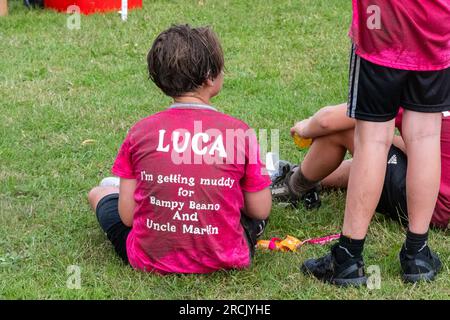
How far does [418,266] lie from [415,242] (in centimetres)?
9

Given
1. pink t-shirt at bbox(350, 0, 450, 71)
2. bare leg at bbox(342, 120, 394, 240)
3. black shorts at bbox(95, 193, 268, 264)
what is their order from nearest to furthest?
1. pink t-shirt at bbox(350, 0, 450, 71)
2. bare leg at bbox(342, 120, 394, 240)
3. black shorts at bbox(95, 193, 268, 264)

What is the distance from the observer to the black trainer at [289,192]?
4.14 metres

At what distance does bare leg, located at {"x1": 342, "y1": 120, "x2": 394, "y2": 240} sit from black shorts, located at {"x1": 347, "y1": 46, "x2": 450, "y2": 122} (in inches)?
2.0

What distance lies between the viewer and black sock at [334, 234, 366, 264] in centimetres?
322

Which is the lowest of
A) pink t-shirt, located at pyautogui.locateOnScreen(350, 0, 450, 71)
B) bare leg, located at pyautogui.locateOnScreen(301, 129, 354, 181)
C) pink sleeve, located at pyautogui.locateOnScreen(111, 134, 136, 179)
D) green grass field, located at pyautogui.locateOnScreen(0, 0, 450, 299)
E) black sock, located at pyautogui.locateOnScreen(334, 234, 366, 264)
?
green grass field, located at pyautogui.locateOnScreen(0, 0, 450, 299)

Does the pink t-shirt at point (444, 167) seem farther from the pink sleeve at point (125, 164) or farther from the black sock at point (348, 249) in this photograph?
the pink sleeve at point (125, 164)

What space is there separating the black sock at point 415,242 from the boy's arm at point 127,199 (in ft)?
3.48

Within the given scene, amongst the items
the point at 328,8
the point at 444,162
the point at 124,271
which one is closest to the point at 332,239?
the point at 444,162

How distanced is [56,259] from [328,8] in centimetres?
530

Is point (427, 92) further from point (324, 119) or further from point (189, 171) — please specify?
point (189, 171)

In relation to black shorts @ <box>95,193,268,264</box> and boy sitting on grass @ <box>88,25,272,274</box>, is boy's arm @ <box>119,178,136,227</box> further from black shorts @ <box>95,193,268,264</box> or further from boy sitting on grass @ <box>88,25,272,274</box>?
black shorts @ <box>95,193,268,264</box>

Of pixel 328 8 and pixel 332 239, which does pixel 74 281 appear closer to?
pixel 332 239

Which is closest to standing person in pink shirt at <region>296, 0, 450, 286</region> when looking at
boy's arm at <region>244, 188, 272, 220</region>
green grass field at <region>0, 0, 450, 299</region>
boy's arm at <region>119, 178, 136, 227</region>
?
green grass field at <region>0, 0, 450, 299</region>

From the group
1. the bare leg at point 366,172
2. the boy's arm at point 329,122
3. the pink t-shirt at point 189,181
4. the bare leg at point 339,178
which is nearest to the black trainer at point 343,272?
the bare leg at point 366,172
